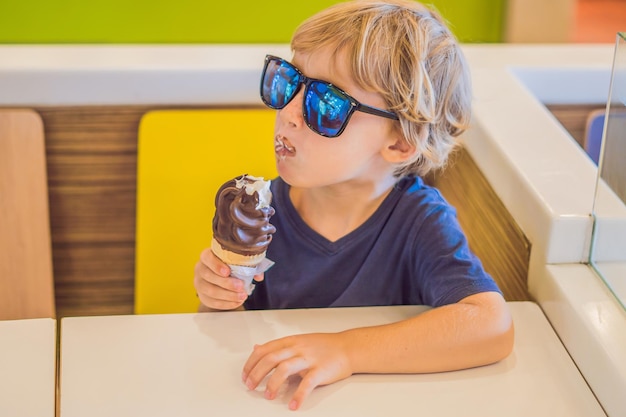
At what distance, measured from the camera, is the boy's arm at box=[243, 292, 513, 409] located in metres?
1.13

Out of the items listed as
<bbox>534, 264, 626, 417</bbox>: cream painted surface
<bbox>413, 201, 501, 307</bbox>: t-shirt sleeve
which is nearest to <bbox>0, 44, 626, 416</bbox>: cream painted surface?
<bbox>534, 264, 626, 417</bbox>: cream painted surface

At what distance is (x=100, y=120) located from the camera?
194 centimetres

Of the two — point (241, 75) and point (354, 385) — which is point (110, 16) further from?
point (354, 385)

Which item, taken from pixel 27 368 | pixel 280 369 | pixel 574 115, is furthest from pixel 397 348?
pixel 574 115

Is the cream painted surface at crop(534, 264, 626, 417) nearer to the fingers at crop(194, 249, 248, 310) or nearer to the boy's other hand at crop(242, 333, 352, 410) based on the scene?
the boy's other hand at crop(242, 333, 352, 410)

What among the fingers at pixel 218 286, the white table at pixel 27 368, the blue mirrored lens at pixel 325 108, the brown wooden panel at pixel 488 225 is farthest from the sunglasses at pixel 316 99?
the white table at pixel 27 368

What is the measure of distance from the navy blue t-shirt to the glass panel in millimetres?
214

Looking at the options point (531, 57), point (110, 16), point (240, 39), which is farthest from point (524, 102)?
point (110, 16)

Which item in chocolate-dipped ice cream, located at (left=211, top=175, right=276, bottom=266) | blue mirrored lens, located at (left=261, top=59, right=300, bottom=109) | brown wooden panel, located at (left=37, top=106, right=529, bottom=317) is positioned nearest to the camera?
chocolate-dipped ice cream, located at (left=211, top=175, right=276, bottom=266)

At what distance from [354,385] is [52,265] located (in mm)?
1129

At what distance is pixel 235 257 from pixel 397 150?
357mm

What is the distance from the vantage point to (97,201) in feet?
6.66

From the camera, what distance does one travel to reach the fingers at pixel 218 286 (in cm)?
128

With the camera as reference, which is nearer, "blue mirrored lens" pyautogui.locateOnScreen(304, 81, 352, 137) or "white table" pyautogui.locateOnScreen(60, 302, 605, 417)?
"white table" pyautogui.locateOnScreen(60, 302, 605, 417)
